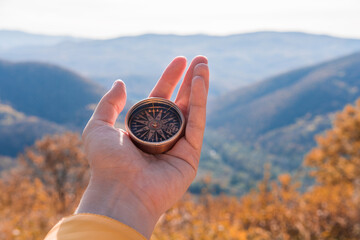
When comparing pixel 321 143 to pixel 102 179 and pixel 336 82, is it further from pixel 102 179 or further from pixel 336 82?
pixel 336 82

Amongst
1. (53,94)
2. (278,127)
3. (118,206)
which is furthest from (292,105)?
(118,206)

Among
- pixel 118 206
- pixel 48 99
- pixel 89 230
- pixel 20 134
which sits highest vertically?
pixel 89 230

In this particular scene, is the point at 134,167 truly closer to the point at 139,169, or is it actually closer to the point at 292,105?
the point at 139,169

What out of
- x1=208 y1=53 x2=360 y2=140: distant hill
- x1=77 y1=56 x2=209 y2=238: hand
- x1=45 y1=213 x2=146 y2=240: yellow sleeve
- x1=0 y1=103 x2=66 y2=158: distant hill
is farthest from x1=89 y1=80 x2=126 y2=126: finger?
x1=208 y1=53 x2=360 y2=140: distant hill

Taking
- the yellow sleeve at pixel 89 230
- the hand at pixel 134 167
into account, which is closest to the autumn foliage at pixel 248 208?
the hand at pixel 134 167

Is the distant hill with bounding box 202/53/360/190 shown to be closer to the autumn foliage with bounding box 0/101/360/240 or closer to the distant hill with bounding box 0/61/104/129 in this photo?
the distant hill with bounding box 0/61/104/129

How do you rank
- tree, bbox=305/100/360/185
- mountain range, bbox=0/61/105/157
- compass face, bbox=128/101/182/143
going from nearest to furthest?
compass face, bbox=128/101/182/143 → tree, bbox=305/100/360/185 → mountain range, bbox=0/61/105/157
